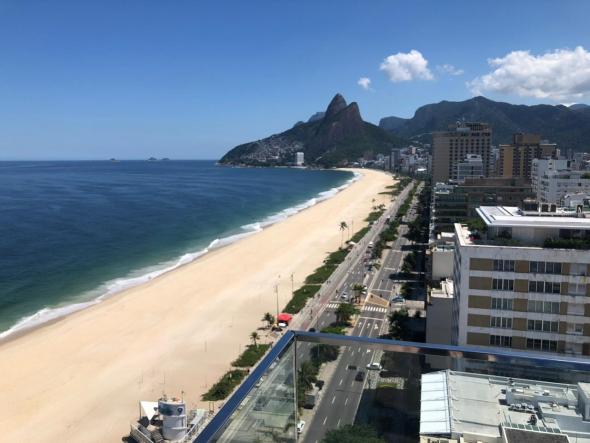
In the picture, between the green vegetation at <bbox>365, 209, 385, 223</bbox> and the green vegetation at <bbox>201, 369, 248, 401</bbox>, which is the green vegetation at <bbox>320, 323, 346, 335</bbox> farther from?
the green vegetation at <bbox>365, 209, 385, 223</bbox>

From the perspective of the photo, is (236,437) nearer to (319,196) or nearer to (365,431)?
(365,431)

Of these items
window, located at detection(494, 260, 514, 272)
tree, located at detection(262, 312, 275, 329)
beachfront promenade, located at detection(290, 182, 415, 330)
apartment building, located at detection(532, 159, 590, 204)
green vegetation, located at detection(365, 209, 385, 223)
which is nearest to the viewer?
window, located at detection(494, 260, 514, 272)

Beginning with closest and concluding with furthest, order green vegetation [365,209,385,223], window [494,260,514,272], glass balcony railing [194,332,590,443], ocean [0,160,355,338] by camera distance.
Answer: glass balcony railing [194,332,590,443], window [494,260,514,272], ocean [0,160,355,338], green vegetation [365,209,385,223]

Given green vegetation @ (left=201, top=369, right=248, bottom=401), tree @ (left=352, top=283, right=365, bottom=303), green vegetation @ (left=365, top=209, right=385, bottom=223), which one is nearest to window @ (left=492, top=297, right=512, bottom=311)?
green vegetation @ (left=201, top=369, right=248, bottom=401)

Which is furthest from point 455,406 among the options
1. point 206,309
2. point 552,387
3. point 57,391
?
point 206,309

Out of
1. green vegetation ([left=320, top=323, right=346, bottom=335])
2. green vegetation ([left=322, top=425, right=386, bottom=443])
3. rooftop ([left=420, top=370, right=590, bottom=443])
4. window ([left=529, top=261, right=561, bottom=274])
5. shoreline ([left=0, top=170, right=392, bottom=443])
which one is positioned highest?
rooftop ([left=420, top=370, right=590, bottom=443])
